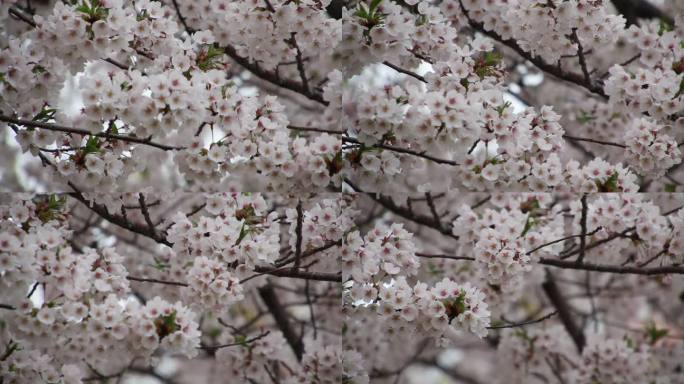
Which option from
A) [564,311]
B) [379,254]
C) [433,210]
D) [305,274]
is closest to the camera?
[379,254]

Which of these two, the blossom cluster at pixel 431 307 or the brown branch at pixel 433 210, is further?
the brown branch at pixel 433 210

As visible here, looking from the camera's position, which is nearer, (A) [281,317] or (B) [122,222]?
(B) [122,222]

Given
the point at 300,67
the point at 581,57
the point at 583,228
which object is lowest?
the point at 583,228

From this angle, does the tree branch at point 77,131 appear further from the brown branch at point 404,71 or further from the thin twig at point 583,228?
the thin twig at point 583,228

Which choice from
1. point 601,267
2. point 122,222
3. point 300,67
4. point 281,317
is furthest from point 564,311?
point 122,222

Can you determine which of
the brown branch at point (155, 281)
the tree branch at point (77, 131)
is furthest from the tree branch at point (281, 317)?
the tree branch at point (77, 131)

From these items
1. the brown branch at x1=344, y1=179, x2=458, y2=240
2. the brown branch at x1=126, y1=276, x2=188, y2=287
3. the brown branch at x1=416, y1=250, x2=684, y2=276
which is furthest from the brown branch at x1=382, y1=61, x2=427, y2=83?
the brown branch at x1=126, y1=276, x2=188, y2=287

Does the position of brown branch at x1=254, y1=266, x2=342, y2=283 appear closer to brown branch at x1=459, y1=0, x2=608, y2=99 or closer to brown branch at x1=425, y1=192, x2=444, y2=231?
brown branch at x1=425, y1=192, x2=444, y2=231

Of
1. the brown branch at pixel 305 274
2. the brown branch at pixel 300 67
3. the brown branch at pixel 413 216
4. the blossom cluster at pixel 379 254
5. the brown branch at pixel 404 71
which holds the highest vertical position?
the brown branch at pixel 404 71

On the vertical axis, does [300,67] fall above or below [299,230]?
above

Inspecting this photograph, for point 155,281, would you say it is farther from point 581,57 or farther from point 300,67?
point 581,57

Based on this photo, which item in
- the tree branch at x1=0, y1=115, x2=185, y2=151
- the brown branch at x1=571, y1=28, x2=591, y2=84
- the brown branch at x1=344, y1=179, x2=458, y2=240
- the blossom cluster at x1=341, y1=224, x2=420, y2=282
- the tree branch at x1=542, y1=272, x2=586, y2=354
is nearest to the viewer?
the tree branch at x1=0, y1=115, x2=185, y2=151

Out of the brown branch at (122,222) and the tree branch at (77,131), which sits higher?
the tree branch at (77,131)

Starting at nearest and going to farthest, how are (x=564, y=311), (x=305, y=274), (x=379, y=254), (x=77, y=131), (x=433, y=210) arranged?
(x=77, y=131) → (x=379, y=254) → (x=305, y=274) → (x=433, y=210) → (x=564, y=311)
